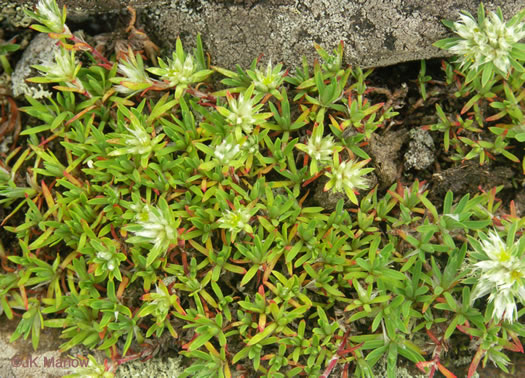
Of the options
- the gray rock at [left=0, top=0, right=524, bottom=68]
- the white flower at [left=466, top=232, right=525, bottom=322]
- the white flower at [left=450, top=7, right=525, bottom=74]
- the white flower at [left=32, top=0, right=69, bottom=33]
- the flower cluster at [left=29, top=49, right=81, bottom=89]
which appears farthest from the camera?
the gray rock at [left=0, top=0, right=524, bottom=68]

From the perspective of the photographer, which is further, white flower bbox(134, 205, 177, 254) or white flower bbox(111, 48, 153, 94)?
white flower bbox(111, 48, 153, 94)

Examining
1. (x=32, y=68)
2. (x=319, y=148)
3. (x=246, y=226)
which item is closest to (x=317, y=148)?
(x=319, y=148)

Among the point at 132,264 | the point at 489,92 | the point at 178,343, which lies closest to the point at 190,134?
the point at 132,264

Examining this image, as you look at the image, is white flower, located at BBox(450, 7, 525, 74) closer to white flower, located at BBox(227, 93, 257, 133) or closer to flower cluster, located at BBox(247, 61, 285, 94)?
flower cluster, located at BBox(247, 61, 285, 94)

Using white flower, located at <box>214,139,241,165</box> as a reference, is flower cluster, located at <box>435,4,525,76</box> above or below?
above

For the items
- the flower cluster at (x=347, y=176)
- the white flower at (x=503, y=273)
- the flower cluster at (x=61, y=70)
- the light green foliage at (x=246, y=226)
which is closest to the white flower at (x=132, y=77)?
the light green foliage at (x=246, y=226)

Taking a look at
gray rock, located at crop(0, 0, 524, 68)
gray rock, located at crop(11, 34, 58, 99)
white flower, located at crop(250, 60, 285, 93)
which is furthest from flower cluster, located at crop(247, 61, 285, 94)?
gray rock, located at crop(11, 34, 58, 99)

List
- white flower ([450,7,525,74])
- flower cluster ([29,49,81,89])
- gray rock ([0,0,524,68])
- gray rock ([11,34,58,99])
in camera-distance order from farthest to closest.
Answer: gray rock ([11,34,58,99])
gray rock ([0,0,524,68])
flower cluster ([29,49,81,89])
white flower ([450,7,525,74])
